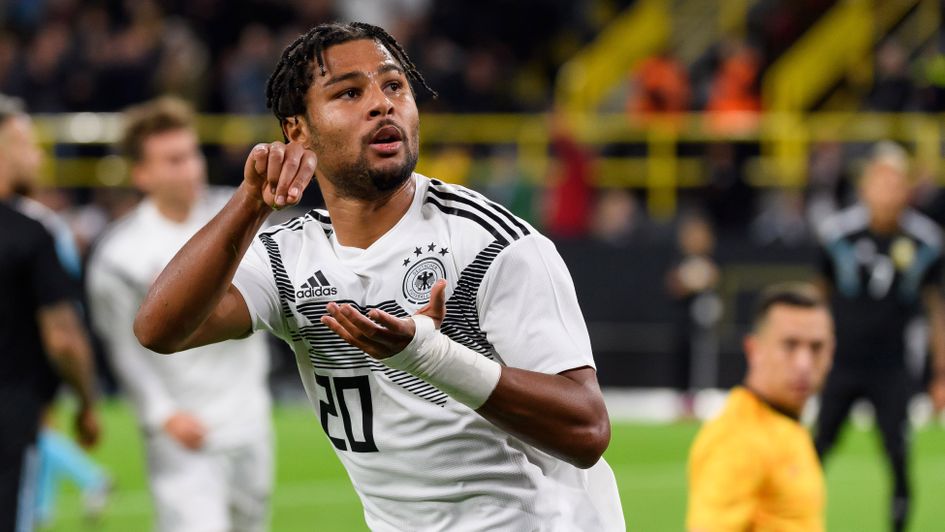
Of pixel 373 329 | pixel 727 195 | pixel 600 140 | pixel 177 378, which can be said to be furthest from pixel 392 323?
pixel 600 140

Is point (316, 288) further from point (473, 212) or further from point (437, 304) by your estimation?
point (437, 304)

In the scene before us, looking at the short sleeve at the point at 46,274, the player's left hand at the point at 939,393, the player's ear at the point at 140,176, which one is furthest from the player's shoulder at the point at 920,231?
the short sleeve at the point at 46,274

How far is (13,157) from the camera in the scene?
734cm

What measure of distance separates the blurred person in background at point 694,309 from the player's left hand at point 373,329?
550 inches

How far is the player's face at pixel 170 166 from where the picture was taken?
7.22 meters

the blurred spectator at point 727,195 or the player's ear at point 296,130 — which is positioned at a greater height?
the player's ear at point 296,130

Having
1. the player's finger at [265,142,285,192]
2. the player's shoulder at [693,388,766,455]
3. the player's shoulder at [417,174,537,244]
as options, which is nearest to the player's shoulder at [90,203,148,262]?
the player's shoulder at [693,388,766,455]

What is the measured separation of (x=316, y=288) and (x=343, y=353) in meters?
0.17

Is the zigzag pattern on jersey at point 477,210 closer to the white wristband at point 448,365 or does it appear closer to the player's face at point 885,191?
the white wristband at point 448,365

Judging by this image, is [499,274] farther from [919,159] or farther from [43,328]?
[919,159]

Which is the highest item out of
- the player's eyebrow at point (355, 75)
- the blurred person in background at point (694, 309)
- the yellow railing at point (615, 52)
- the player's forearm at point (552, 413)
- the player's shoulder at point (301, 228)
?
the yellow railing at point (615, 52)

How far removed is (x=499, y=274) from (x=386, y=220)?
15.1 inches

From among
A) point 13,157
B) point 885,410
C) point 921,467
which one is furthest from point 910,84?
point 13,157

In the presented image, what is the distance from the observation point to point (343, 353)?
153 inches
